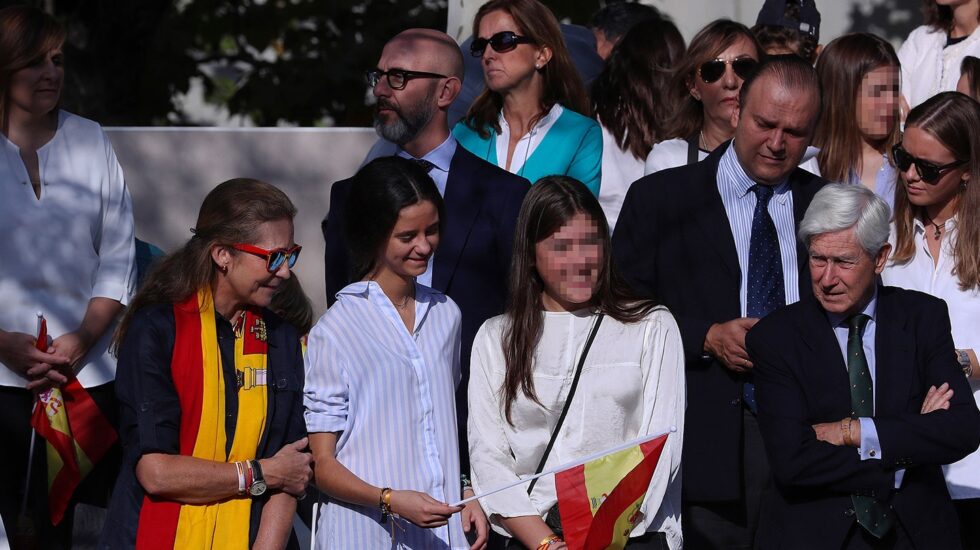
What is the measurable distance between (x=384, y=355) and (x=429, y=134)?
133cm

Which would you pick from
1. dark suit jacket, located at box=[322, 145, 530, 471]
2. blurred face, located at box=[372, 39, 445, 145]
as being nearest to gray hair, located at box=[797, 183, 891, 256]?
dark suit jacket, located at box=[322, 145, 530, 471]

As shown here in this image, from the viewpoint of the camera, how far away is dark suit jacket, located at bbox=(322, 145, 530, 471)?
17.0 feet

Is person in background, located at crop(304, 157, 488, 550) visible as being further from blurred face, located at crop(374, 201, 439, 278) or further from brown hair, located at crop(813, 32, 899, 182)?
brown hair, located at crop(813, 32, 899, 182)

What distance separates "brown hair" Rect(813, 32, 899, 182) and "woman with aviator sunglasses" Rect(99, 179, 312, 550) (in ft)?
7.75

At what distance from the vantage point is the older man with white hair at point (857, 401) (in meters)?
4.34

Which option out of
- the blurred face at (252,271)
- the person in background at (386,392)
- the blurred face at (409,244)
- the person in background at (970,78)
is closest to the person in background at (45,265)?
the blurred face at (252,271)

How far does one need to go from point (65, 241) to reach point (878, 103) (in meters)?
3.19

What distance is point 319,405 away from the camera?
14.3ft

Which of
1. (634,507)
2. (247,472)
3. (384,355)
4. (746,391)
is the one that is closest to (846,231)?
(746,391)

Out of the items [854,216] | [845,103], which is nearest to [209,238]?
[854,216]

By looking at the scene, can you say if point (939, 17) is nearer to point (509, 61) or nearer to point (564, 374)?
point (509, 61)

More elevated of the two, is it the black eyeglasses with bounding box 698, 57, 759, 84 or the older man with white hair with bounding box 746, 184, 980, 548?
the black eyeglasses with bounding box 698, 57, 759, 84

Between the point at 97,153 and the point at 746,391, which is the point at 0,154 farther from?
the point at 746,391

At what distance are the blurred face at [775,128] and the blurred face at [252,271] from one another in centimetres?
164
